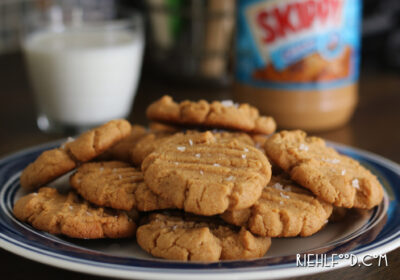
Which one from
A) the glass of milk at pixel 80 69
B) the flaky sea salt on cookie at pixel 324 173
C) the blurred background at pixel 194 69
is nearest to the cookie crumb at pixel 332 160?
the flaky sea salt on cookie at pixel 324 173

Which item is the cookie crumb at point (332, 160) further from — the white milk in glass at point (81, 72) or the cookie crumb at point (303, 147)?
the white milk in glass at point (81, 72)

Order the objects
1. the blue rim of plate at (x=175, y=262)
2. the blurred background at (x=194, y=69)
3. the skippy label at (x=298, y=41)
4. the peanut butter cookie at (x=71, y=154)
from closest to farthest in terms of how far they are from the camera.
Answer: the blue rim of plate at (x=175, y=262), the peanut butter cookie at (x=71, y=154), the skippy label at (x=298, y=41), the blurred background at (x=194, y=69)

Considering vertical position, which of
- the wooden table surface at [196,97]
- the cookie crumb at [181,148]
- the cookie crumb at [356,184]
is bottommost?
the wooden table surface at [196,97]

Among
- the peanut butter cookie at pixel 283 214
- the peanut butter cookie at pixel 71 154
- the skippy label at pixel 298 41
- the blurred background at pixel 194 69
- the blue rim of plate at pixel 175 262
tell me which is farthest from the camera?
the blurred background at pixel 194 69

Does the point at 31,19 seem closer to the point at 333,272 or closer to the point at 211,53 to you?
the point at 211,53

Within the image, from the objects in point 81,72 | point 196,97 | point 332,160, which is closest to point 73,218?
point 332,160

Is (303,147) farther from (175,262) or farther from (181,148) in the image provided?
(175,262)

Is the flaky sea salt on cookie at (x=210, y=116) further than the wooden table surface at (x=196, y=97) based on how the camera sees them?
Yes

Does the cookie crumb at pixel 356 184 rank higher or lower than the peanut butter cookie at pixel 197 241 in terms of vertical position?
higher

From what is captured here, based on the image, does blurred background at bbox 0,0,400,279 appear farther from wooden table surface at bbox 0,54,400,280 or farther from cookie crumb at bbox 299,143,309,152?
cookie crumb at bbox 299,143,309,152
